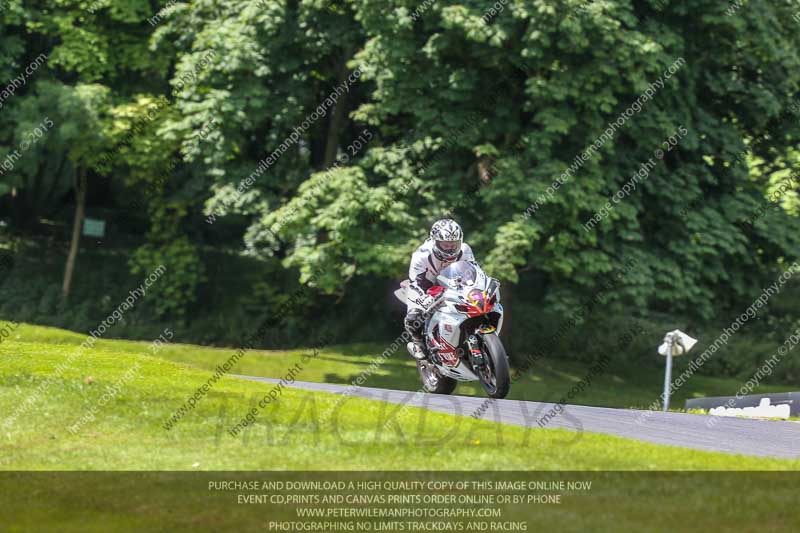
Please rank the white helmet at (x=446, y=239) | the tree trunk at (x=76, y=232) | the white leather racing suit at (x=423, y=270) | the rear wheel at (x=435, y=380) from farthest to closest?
the tree trunk at (x=76, y=232) → the rear wheel at (x=435, y=380) → the white leather racing suit at (x=423, y=270) → the white helmet at (x=446, y=239)

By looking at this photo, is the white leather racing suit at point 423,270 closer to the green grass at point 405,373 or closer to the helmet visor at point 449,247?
the helmet visor at point 449,247

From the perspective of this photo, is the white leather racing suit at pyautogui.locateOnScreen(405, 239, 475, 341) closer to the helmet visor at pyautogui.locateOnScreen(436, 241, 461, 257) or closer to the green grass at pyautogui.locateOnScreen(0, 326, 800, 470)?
the helmet visor at pyautogui.locateOnScreen(436, 241, 461, 257)

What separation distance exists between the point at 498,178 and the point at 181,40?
1085 cm

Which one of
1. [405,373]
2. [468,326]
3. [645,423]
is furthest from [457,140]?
[645,423]

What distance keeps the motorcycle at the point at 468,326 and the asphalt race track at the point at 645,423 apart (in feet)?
1.38

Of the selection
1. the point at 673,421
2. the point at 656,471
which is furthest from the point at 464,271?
the point at 656,471

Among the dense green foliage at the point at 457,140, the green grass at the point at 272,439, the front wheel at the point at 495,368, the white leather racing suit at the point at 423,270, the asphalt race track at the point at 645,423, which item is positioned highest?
the dense green foliage at the point at 457,140

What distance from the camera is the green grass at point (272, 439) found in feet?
36.4

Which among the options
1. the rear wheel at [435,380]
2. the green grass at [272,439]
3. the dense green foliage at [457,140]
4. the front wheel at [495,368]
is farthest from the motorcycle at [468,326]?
the dense green foliage at [457,140]

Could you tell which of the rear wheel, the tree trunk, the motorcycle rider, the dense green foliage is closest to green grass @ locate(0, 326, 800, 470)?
the motorcycle rider

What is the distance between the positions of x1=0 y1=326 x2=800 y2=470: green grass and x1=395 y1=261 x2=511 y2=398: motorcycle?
198cm

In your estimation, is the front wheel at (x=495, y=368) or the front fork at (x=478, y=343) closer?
the front wheel at (x=495, y=368)

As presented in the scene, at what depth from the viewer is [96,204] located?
133 ft

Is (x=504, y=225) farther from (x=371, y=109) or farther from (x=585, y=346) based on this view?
(x=585, y=346)
